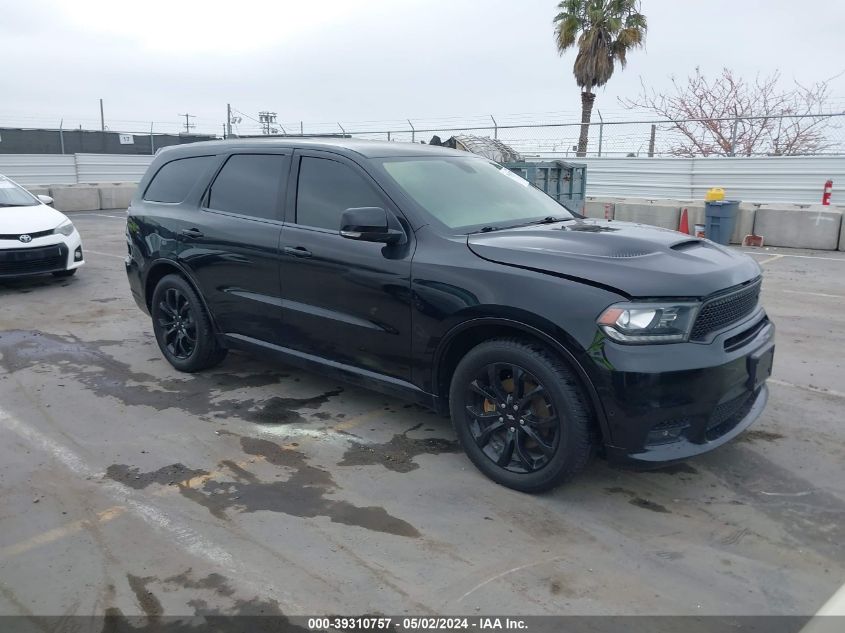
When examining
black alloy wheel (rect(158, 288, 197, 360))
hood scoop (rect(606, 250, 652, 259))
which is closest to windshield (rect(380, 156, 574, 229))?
hood scoop (rect(606, 250, 652, 259))

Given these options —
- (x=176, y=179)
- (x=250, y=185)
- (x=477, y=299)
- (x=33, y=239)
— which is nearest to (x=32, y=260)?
(x=33, y=239)

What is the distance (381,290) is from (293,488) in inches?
47.0

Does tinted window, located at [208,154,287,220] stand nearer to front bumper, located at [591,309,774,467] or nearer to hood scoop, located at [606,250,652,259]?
hood scoop, located at [606,250,652,259]

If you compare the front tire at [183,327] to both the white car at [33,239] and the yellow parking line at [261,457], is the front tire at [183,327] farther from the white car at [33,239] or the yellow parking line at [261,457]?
the white car at [33,239]

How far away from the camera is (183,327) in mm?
5637

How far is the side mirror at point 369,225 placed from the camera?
12.9 ft

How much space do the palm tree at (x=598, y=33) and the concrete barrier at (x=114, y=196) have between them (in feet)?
47.7

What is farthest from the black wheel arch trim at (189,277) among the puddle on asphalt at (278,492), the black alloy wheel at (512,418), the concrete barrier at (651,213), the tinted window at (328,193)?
the concrete barrier at (651,213)

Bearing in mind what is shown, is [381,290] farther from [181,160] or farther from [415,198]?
[181,160]

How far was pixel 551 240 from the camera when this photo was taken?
12.6 ft

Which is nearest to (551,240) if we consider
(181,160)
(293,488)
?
(293,488)

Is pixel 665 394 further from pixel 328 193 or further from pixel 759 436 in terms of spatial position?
pixel 328 193

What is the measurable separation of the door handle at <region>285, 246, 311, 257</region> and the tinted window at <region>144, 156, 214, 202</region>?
134cm

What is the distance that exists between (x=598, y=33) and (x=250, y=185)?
2190cm
